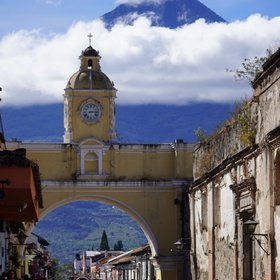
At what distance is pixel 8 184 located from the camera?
15281mm

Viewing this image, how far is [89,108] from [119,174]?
2.86m

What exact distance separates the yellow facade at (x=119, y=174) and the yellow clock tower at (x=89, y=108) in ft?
0.13

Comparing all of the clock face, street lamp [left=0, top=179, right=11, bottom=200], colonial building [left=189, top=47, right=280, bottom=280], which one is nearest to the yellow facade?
the clock face

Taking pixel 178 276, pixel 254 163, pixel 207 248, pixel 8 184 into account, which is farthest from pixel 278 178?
pixel 178 276

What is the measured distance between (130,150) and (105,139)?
1.15m

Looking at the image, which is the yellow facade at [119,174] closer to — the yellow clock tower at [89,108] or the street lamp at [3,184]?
the yellow clock tower at [89,108]

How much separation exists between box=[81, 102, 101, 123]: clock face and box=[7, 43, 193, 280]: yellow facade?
0.04m

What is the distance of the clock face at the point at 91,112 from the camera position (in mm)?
45375

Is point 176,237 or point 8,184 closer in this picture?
point 8,184

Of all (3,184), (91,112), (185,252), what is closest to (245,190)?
(3,184)

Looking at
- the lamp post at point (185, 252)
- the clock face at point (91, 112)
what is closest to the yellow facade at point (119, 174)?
the clock face at point (91, 112)

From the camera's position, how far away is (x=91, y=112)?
4550 centimetres

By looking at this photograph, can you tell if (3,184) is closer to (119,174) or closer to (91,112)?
(119,174)

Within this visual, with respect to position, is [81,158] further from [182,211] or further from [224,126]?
[224,126]
